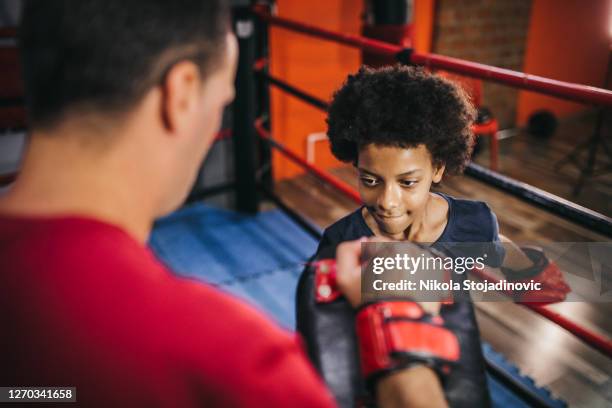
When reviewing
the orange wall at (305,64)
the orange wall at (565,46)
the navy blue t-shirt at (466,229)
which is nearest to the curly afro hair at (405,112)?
the navy blue t-shirt at (466,229)

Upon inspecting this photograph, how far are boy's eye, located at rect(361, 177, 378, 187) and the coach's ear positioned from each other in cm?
61

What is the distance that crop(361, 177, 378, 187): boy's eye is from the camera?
1020 mm

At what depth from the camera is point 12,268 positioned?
14.3 inches

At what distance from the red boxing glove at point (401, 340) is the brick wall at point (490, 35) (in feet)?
12.0

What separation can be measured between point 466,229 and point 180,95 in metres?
0.82

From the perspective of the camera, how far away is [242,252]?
255 centimetres

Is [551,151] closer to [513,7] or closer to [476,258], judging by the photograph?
[513,7]

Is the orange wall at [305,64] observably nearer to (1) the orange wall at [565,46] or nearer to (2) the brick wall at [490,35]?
(2) the brick wall at [490,35]

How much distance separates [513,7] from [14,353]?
4.76 meters

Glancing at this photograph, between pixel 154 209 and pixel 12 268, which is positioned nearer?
pixel 12 268

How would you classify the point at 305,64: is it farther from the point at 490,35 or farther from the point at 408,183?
the point at 408,183

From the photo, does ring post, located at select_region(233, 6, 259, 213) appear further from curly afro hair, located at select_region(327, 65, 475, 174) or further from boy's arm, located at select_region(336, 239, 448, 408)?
boy's arm, located at select_region(336, 239, 448, 408)

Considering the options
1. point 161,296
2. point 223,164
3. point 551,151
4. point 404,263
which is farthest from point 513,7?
point 161,296

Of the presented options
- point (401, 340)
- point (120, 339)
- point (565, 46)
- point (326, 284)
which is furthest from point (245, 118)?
point (565, 46)
